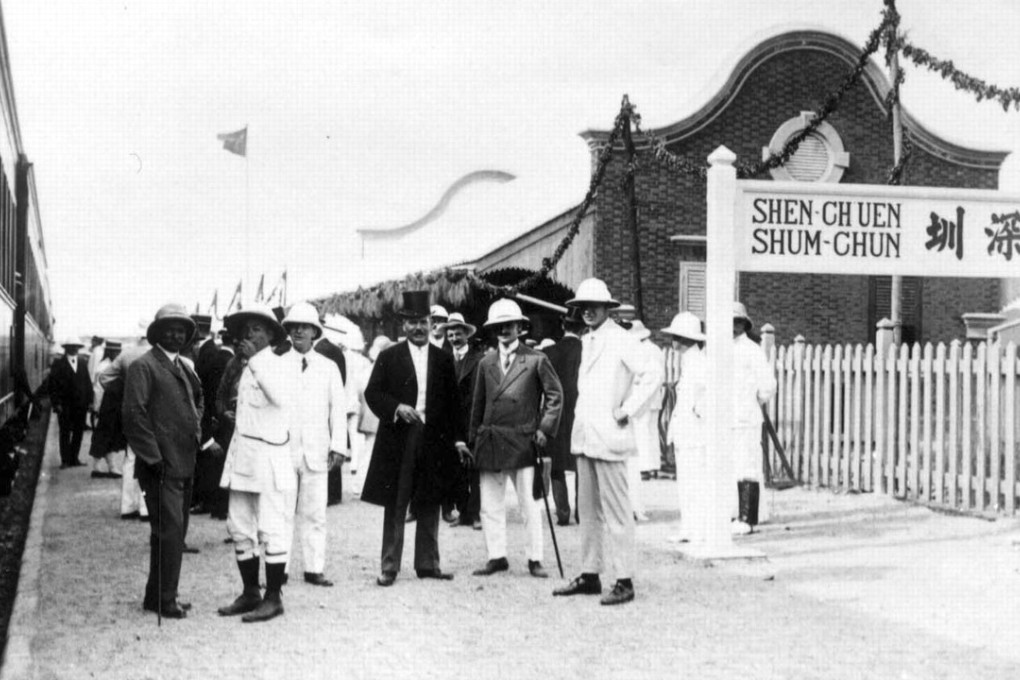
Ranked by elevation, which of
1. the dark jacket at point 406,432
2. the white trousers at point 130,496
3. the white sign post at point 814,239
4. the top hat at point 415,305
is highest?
the white sign post at point 814,239

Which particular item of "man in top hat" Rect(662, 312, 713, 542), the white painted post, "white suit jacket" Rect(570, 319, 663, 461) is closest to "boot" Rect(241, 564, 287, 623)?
"white suit jacket" Rect(570, 319, 663, 461)

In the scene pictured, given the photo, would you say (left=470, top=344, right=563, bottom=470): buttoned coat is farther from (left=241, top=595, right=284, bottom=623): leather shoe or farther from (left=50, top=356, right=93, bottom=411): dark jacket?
(left=50, top=356, right=93, bottom=411): dark jacket

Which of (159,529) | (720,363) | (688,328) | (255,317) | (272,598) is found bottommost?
(272,598)

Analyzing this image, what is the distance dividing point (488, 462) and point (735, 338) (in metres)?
3.04

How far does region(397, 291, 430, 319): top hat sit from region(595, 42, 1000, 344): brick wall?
1178 cm

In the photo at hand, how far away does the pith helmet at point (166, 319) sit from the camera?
6.72m

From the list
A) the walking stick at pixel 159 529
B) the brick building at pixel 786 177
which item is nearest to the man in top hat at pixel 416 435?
the walking stick at pixel 159 529

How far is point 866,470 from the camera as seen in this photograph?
39.7ft

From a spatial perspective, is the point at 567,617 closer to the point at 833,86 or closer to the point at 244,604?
the point at 244,604

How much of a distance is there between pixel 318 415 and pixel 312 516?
27.2 inches

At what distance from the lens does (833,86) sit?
21.1 m

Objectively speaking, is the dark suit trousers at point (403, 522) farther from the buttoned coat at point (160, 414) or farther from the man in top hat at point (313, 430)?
the buttoned coat at point (160, 414)

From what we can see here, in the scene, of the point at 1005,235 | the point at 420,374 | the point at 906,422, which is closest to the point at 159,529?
the point at 420,374

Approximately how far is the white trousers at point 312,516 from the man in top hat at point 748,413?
3.67 meters
